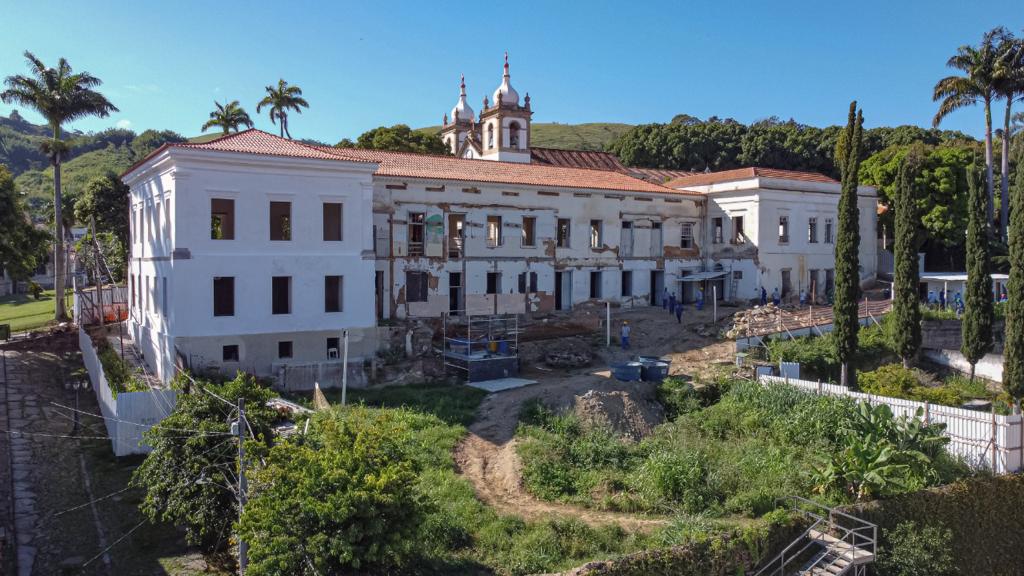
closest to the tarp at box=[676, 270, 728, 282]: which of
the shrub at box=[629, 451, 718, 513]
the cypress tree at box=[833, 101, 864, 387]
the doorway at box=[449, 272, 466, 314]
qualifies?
the cypress tree at box=[833, 101, 864, 387]

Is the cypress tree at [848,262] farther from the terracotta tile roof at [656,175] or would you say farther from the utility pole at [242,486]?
the utility pole at [242,486]

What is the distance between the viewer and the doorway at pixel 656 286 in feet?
129

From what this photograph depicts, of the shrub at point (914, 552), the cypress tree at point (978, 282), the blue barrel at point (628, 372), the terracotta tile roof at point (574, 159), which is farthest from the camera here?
the terracotta tile roof at point (574, 159)

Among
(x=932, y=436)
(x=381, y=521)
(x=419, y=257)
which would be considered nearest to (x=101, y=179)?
(x=419, y=257)

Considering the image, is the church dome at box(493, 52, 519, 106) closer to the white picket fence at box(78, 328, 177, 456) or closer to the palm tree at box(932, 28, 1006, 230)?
the palm tree at box(932, 28, 1006, 230)

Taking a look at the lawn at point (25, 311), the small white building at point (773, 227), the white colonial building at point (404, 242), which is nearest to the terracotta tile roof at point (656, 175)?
the white colonial building at point (404, 242)

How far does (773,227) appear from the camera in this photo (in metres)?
38.9

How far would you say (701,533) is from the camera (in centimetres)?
1502

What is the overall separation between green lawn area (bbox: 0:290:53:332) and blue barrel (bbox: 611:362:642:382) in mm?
29464

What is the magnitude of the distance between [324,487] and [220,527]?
3659mm

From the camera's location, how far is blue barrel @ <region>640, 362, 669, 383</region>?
26.2 m

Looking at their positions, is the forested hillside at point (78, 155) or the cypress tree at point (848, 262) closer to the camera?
the cypress tree at point (848, 262)

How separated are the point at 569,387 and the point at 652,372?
134 inches

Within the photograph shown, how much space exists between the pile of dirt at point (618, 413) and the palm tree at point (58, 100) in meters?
26.8
